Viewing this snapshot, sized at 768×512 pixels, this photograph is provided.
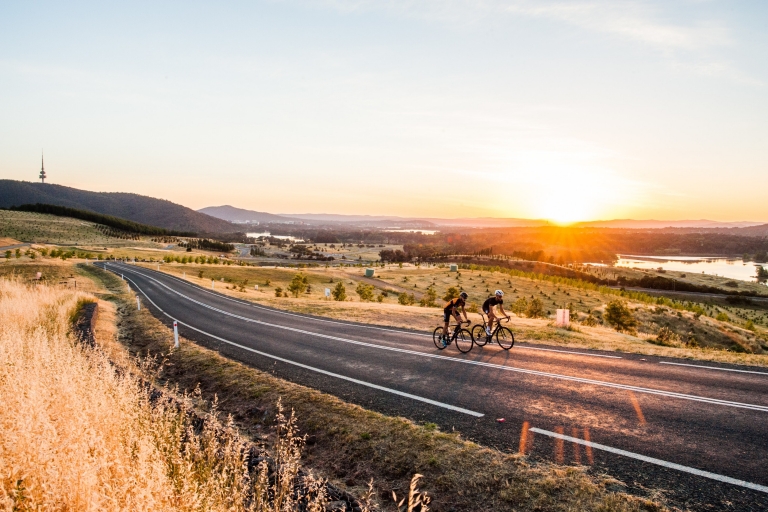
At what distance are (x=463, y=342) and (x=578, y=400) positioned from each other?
20.3ft

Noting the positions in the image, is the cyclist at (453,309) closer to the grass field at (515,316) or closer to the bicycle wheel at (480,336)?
the bicycle wheel at (480,336)

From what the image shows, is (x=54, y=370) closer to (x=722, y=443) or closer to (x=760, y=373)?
(x=722, y=443)

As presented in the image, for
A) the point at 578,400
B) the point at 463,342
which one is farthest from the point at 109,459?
the point at 463,342

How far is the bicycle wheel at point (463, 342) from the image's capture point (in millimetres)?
14632

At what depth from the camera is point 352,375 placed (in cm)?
1216

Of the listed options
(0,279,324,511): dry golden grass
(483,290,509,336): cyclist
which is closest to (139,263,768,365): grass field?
(483,290,509,336): cyclist

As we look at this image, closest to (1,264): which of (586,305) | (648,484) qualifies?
(648,484)

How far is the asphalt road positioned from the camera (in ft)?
21.0

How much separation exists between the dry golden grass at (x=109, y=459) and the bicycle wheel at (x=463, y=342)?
7459mm

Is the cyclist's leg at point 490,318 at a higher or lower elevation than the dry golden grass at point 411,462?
higher

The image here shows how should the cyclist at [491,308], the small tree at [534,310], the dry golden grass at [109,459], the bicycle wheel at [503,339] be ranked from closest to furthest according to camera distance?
the dry golden grass at [109,459], the cyclist at [491,308], the bicycle wheel at [503,339], the small tree at [534,310]

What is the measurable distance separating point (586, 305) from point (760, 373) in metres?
63.3

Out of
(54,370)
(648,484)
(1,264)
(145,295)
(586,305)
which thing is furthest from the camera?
(586,305)

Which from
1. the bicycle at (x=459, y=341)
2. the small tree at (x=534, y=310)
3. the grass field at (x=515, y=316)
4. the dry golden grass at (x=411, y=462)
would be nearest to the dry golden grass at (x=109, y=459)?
the dry golden grass at (x=411, y=462)
